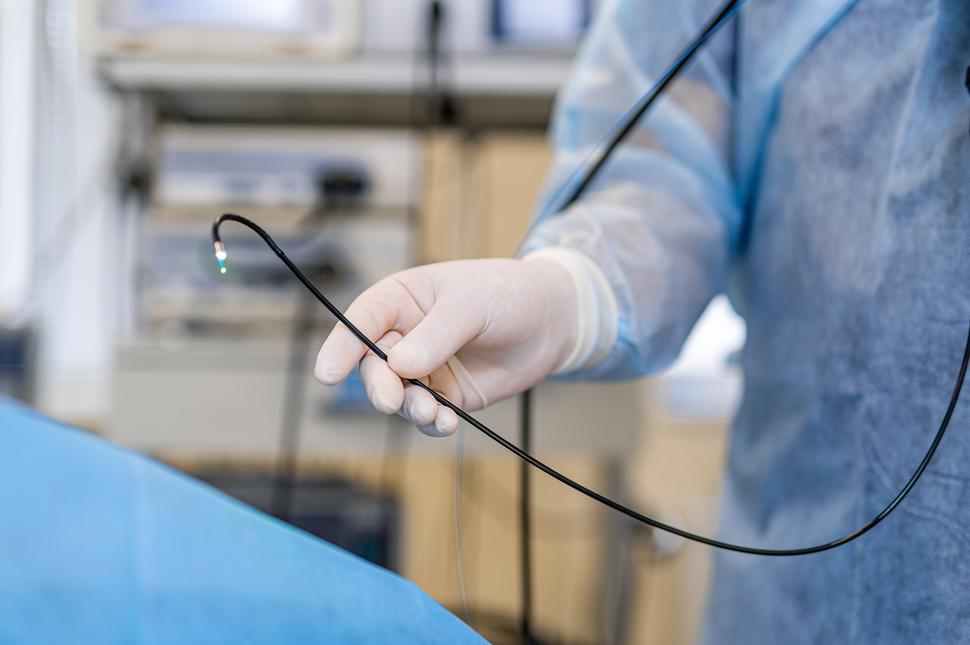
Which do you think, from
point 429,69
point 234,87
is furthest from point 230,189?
point 429,69

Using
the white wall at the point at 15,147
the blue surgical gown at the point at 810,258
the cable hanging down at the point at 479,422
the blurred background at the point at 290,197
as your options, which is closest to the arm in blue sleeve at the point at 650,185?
the blue surgical gown at the point at 810,258

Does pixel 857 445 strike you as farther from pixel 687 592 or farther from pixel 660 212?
pixel 687 592

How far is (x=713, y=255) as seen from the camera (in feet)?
2.08

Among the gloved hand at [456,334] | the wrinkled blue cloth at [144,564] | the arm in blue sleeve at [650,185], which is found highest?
the arm in blue sleeve at [650,185]

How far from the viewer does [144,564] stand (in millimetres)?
283

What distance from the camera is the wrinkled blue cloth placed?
0.88 ft

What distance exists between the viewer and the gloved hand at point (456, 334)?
366 millimetres

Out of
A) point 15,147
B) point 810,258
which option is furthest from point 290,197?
point 15,147

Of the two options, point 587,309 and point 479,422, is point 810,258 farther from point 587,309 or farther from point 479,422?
point 479,422

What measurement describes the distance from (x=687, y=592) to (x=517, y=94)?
44.1 inches

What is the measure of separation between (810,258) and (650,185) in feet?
0.45

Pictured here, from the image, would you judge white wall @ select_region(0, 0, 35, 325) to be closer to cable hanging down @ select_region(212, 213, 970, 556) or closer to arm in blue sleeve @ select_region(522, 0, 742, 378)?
arm in blue sleeve @ select_region(522, 0, 742, 378)

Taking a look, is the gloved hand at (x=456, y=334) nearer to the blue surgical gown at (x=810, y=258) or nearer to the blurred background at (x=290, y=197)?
the blue surgical gown at (x=810, y=258)

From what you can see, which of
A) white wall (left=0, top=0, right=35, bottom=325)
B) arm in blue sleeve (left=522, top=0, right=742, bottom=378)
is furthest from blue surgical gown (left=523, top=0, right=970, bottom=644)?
white wall (left=0, top=0, right=35, bottom=325)
